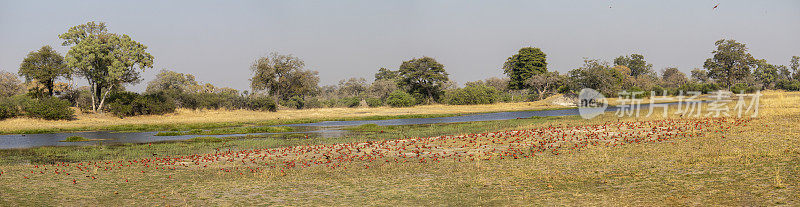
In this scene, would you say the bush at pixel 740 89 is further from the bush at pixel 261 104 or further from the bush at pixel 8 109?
the bush at pixel 8 109

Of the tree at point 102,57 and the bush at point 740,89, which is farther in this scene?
the bush at point 740,89

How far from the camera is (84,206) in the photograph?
1071 centimetres

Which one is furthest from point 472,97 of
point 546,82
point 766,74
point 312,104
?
point 766,74

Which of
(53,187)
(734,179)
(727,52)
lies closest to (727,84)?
(727,52)

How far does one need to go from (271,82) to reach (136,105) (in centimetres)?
2525

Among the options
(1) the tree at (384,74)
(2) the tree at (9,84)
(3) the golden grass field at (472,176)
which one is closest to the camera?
(3) the golden grass field at (472,176)

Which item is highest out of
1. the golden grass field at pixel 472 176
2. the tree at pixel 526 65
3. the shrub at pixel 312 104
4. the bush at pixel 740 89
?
the tree at pixel 526 65

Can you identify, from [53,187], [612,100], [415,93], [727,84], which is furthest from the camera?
[727,84]

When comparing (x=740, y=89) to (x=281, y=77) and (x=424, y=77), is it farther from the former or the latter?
(x=281, y=77)

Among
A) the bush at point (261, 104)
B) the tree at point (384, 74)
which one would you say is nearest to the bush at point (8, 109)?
the bush at point (261, 104)

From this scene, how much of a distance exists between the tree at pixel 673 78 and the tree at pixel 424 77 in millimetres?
79333

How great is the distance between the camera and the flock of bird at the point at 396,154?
16.6 meters

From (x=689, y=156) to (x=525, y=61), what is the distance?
96.8 m

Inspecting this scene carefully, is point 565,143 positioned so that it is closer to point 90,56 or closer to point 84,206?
point 84,206
